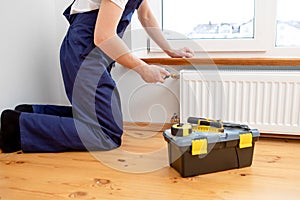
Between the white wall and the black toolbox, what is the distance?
0.78 meters

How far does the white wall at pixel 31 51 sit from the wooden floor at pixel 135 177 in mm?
340

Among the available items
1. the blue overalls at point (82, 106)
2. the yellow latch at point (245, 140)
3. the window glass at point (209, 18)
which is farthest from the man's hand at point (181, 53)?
the yellow latch at point (245, 140)

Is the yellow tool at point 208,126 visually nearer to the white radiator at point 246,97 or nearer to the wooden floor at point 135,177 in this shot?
the wooden floor at point 135,177

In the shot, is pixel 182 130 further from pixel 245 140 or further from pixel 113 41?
pixel 113 41

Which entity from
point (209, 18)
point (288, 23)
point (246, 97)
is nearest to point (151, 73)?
point (246, 97)

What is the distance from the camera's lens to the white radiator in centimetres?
149

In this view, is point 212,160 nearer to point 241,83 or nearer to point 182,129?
point 182,129

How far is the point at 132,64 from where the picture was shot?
1.27 m

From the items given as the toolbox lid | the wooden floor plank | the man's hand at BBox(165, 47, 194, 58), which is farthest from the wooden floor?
the man's hand at BBox(165, 47, 194, 58)

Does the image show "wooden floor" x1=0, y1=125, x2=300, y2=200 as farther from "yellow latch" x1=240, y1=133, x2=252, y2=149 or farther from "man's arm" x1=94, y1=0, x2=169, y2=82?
"man's arm" x1=94, y1=0, x2=169, y2=82

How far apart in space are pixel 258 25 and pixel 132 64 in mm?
726

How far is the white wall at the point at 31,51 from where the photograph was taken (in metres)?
1.50

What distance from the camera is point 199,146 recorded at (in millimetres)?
1148

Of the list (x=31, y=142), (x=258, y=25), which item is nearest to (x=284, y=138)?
(x=258, y=25)
